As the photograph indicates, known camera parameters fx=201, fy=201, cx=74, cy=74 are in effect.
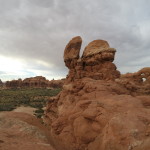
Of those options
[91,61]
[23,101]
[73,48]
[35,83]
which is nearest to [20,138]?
[91,61]

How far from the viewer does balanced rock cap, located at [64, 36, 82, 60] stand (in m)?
22.0

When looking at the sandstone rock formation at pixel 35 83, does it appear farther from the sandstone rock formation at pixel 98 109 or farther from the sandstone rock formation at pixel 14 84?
the sandstone rock formation at pixel 98 109

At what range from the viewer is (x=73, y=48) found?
22.3 m

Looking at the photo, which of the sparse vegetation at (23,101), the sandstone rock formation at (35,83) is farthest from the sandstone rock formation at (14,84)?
the sparse vegetation at (23,101)

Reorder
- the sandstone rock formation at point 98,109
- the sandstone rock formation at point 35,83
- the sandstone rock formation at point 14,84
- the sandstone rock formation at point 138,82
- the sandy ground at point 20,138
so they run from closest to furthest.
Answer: the sandstone rock formation at point 98,109
the sandy ground at point 20,138
the sandstone rock formation at point 138,82
the sandstone rock formation at point 35,83
the sandstone rock formation at point 14,84

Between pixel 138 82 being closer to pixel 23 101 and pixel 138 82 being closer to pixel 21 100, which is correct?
pixel 23 101

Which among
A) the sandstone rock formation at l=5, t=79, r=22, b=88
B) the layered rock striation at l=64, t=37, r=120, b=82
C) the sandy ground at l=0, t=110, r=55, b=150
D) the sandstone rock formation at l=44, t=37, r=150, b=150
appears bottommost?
the sandy ground at l=0, t=110, r=55, b=150

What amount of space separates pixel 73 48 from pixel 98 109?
455 inches

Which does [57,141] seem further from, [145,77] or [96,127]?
[145,77]

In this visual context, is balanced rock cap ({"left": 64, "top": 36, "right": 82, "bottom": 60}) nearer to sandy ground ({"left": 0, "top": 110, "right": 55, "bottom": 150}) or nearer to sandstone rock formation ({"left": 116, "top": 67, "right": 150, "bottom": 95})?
sandstone rock formation ({"left": 116, "top": 67, "right": 150, "bottom": 95})

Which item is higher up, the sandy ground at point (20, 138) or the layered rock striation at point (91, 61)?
the layered rock striation at point (91, 61)

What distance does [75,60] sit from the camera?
21734 mm

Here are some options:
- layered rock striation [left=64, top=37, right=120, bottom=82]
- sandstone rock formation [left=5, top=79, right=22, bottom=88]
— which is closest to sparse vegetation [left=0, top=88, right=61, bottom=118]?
layered rock striation [left=64, top=37, right=120, bottom=82]

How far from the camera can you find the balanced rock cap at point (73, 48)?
2203cm
